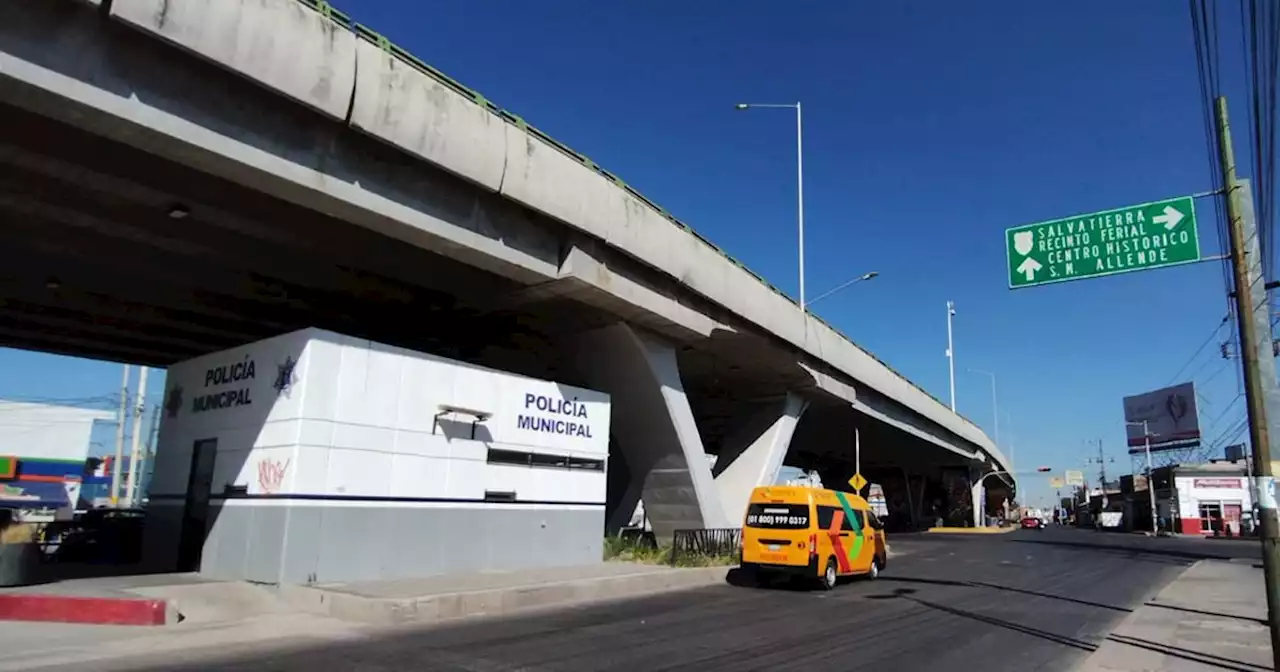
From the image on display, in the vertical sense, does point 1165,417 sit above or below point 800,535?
above

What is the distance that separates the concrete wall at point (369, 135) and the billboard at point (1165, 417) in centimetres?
8999

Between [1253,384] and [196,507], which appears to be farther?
[196,507]

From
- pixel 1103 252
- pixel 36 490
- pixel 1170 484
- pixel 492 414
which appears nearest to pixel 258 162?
pixel 492 414

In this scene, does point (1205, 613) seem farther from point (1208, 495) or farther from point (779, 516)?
point (1208, 495)

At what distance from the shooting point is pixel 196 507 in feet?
57.1

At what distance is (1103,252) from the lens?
13.3 metres

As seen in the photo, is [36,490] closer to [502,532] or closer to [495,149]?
[502,532]

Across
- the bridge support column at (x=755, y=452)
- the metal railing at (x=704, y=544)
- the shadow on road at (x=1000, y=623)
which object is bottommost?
the shadow on road at (x=1000, y=623)

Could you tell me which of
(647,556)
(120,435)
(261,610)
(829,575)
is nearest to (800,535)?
(829,575)

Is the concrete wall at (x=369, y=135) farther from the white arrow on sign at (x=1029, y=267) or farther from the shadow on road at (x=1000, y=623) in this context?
the shadow on road at (x=1000, y=623)

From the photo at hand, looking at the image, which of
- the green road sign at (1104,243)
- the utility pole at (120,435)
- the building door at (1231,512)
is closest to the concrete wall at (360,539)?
the green road sign at (1104,243)

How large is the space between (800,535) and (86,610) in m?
13.3

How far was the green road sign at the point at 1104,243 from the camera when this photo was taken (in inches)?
488

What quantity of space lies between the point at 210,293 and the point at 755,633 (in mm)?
16106
